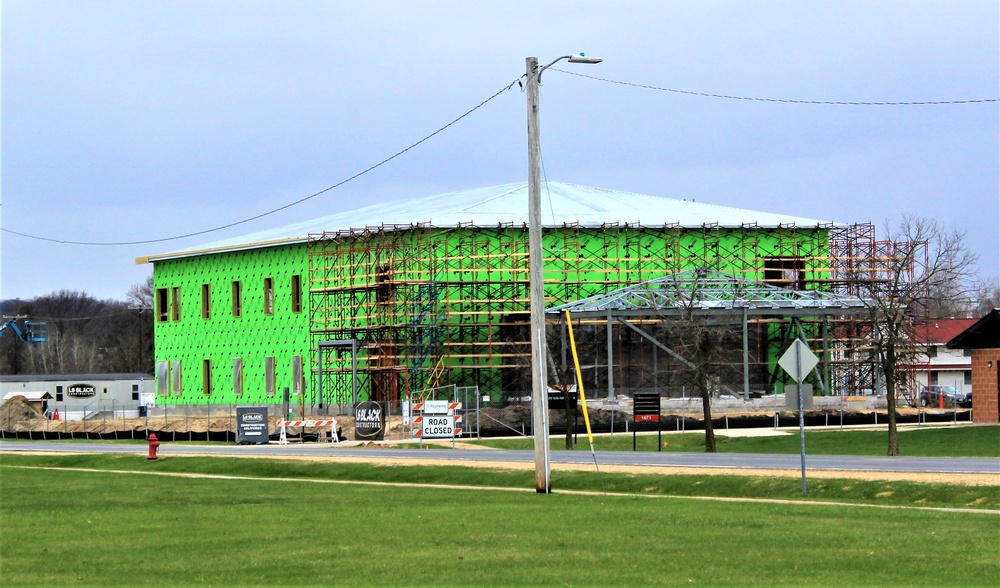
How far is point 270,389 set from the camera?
81.9m

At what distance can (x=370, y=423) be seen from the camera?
57.7m

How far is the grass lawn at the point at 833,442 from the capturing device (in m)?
45.3

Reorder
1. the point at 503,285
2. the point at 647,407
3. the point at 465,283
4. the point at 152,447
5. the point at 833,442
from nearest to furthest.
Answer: the point at 152,447
the point at 647,407
the point at 833,442
the point at 465,283
the point at 503,285

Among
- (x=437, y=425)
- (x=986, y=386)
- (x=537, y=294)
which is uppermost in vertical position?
(x=537, y=294)

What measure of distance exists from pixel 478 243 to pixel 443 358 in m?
6.17

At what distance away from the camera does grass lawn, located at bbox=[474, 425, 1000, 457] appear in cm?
4531

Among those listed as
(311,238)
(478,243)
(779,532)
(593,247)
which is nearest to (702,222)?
(593,247)

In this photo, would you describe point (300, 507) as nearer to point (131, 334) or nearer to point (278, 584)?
point (278, 584)

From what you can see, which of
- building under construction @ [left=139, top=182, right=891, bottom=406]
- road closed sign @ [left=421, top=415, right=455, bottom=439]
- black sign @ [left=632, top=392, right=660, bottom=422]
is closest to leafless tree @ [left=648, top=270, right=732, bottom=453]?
building under construction @ [left=139, top=182, right=891, bottom=406]

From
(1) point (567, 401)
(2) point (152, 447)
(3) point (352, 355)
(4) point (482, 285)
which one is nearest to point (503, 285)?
(4) point (482, 285)

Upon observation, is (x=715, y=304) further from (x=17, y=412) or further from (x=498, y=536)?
(x=498, y=536)

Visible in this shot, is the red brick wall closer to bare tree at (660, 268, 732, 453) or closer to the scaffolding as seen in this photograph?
the scaffolding

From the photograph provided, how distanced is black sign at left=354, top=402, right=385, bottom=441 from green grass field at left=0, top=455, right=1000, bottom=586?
2556 cm

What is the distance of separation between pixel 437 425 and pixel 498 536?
32059mm
